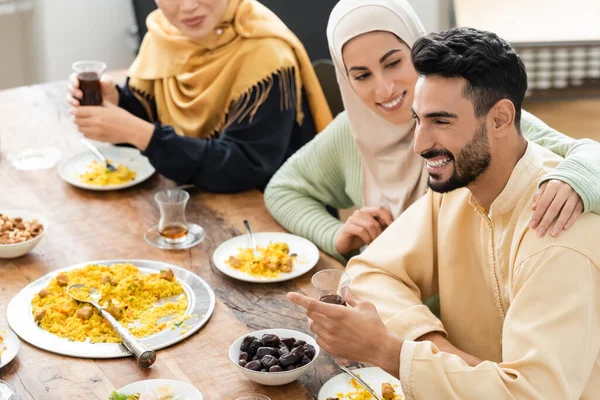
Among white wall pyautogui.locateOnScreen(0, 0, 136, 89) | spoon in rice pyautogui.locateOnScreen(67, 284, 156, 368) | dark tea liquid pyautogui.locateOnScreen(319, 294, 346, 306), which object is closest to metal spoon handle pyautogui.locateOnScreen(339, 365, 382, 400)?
dark tea liquid pyautogui.locateOnScreen(319, 294, 346, 306)

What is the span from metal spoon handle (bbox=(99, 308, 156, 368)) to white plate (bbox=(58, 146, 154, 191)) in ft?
2.91

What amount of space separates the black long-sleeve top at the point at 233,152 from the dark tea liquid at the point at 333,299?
40.7 inches

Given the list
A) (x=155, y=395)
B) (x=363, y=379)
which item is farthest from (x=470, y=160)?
(x=155, y=395)

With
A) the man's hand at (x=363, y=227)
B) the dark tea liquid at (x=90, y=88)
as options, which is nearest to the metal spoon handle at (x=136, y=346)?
the man's hand at (x=363, y=227)

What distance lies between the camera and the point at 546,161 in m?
2.00

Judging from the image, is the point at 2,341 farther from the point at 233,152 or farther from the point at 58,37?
the point at 58,37

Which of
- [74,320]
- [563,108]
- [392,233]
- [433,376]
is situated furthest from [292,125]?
[563,108]

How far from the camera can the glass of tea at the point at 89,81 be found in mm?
2883

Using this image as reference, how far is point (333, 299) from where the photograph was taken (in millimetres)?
1930

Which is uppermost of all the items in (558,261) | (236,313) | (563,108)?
(558,261)

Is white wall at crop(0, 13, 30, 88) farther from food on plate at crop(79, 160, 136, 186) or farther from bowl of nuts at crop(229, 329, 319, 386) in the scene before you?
bowl of nuts at crop(229, 329, 319, 386)

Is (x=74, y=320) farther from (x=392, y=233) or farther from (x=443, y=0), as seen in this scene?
Answer: (x=443, y=0)

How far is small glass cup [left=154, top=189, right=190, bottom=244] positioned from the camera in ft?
8.34

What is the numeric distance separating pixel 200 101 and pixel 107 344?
124 centimetres
